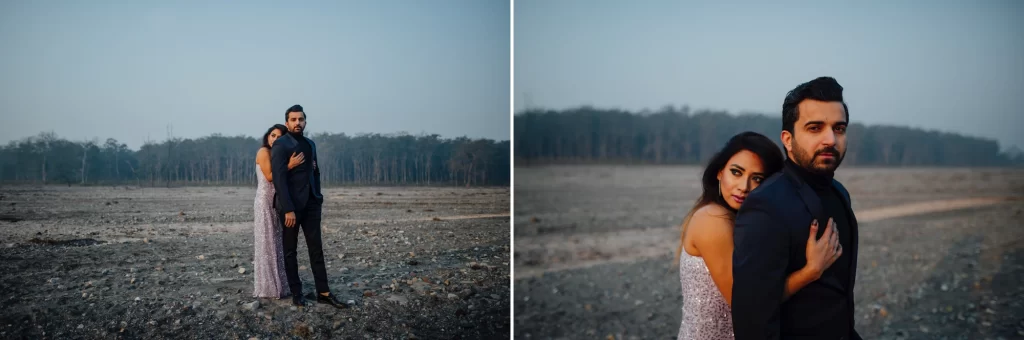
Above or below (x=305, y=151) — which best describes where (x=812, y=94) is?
above

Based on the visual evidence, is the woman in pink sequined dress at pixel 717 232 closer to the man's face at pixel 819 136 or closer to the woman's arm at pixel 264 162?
the man's face at pixel 819 136

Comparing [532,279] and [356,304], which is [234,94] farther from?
[532,279]

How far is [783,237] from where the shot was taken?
197 cm

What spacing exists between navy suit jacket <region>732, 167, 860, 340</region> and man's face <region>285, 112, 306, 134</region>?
2722 millimetres

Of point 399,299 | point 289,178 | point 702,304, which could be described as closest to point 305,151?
point 289,178

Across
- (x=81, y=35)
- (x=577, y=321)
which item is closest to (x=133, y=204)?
(x=81, y=35)

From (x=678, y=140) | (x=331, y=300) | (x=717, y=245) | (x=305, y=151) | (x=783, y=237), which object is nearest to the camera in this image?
(x=783, y=237)

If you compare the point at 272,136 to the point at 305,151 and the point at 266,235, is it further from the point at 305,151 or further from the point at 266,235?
the point at 266,235

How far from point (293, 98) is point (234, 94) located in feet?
1.04

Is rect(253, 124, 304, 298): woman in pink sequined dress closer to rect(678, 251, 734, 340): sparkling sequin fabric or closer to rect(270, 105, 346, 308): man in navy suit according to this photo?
rect(270, 105, 346, 308): man in navy suit

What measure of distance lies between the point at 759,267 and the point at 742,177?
1.19 ft

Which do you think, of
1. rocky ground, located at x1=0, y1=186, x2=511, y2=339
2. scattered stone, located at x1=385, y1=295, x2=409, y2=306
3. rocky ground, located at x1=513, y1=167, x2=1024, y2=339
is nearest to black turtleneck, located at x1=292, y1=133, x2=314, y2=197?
rocky ground, located at x1=0, y1=186, x2=511, y2=339

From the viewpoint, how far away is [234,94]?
13.6 feet

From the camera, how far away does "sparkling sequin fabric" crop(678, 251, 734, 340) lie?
2287 mm
